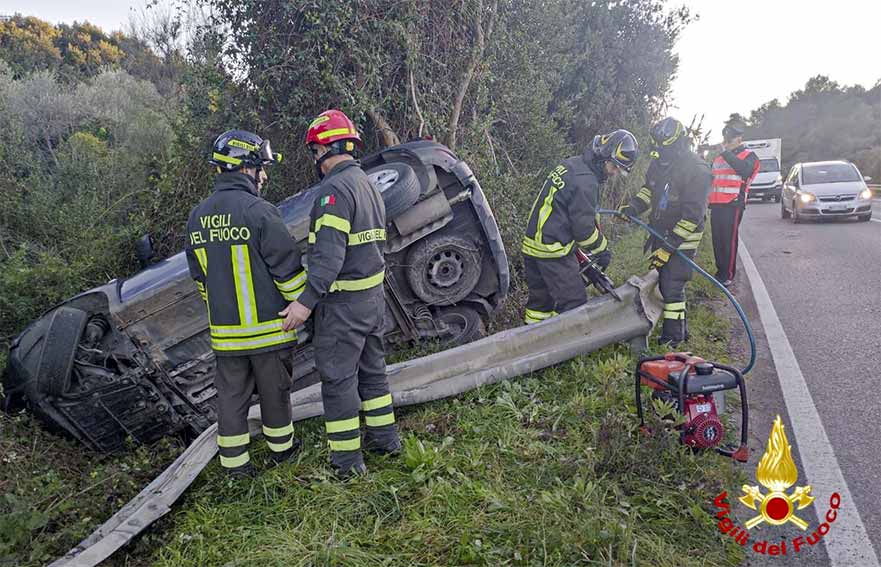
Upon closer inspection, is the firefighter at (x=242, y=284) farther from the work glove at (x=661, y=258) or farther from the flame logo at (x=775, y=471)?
the work glove at (x=661, y=258)

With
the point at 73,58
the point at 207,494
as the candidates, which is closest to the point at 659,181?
the point at 207,494

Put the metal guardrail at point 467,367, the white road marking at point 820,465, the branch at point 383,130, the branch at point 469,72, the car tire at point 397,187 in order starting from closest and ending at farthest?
the white road marking at point 820,465 → the metal guardrail at point 467,367 → the car tire at point 397,187 → the branch at point 383,130 → the branch at point 469,72

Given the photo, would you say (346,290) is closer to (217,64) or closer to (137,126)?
(217,64)

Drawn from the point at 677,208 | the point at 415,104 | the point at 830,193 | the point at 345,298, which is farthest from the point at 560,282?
the point at 830,193

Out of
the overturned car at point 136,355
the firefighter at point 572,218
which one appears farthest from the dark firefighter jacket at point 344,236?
the firefighter at point 572,218

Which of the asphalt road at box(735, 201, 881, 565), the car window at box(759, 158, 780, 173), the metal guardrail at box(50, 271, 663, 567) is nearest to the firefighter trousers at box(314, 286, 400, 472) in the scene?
the metal guardrail at box(50, 271, 663, 567)

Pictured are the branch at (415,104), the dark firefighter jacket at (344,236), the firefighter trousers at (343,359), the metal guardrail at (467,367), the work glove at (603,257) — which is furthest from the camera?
the branch at (415,104)

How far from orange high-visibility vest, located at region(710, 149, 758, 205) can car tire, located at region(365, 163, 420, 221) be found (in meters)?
4.24

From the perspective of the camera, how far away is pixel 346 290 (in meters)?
3.28

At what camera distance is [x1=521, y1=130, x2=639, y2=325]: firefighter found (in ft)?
14.7

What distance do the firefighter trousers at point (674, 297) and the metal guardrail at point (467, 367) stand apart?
0.07 m

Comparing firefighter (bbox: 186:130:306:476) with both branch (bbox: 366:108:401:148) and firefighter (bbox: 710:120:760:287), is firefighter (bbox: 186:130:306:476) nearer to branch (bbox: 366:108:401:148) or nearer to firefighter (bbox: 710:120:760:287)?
branch (bbox: 366:108:401:148)

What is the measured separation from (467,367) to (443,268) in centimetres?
99

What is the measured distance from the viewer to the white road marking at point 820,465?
101 inches
